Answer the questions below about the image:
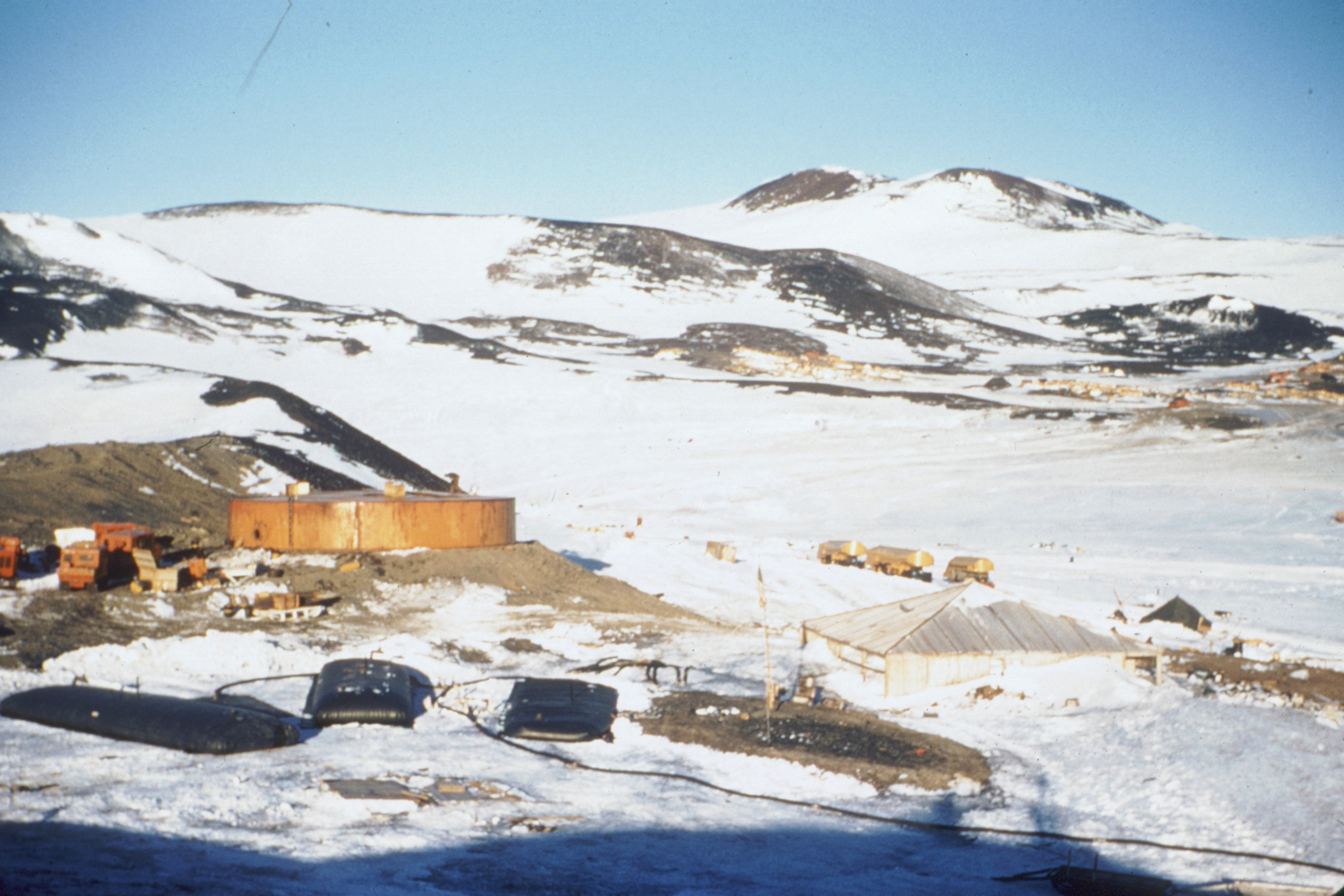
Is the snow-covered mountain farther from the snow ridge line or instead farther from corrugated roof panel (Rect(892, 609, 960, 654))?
the snow ridge line

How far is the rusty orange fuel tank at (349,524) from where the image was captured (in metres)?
26.5

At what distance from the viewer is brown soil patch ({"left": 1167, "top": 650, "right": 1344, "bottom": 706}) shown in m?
18.9

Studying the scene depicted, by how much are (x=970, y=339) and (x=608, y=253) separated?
39.5m

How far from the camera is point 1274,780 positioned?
14.7 meters

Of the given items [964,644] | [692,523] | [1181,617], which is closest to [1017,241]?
[692,523]

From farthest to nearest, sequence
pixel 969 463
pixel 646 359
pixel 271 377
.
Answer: pixel 646 359 → pixel 271 377 → pixel 969 463

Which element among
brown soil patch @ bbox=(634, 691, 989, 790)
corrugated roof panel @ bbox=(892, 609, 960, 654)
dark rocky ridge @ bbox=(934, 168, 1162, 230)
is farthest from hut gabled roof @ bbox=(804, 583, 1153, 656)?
dark rocky ridge @ bbox=(934, 168, 1162, 230)

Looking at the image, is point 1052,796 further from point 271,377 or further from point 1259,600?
point 271,377

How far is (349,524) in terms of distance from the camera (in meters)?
26.7

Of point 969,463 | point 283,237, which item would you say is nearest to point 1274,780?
point 969,463

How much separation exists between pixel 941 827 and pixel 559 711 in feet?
18.7

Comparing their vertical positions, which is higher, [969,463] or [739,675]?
[969,463]

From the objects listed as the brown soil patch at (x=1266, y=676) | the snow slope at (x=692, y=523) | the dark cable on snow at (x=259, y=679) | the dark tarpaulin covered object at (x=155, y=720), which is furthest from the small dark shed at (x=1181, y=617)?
the dark tarpaulin covered object at (x=155, y=720)

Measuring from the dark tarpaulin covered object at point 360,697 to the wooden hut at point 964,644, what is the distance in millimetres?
8049
